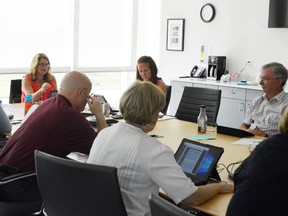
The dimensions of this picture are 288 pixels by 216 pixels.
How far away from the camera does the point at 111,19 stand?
24.1ft

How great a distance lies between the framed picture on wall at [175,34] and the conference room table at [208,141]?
3.25 meters

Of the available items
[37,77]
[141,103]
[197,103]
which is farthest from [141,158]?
[37,77]

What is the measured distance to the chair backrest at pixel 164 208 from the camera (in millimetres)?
1227

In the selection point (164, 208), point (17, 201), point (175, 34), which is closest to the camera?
point (164, 208)

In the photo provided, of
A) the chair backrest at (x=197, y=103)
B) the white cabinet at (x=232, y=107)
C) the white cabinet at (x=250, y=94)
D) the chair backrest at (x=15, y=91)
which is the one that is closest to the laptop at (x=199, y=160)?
the chair backrest at (x=197, y=103)

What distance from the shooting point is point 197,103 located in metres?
4.47

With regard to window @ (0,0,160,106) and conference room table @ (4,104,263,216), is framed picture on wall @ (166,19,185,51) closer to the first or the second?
window @ (0,0,160,106)

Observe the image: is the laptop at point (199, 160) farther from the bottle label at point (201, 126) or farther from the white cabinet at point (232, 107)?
the white cabinet at point (232, 107)

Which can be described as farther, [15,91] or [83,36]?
[83,36]

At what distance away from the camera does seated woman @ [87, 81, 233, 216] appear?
188 cm

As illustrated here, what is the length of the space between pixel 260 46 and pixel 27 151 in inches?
176

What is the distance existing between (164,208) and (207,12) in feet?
19.3

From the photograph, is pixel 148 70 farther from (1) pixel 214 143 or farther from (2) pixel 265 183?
(2) pixel 265 183

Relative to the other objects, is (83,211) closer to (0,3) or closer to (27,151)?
(27,151)
